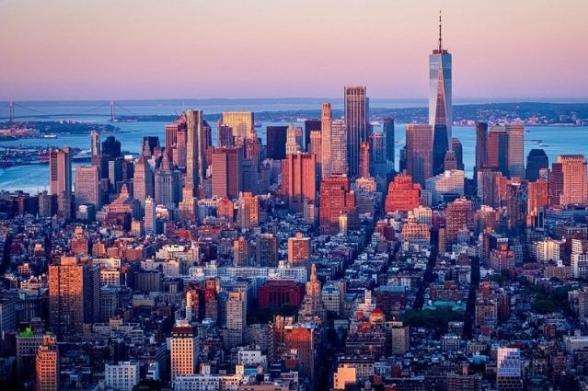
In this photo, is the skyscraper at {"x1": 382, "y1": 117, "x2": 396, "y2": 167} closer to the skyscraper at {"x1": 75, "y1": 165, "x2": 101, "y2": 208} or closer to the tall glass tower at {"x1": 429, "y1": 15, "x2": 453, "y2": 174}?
the tall glass tower at {"x1": 429, "y1": 15, "x2": 453, "y2": 174}

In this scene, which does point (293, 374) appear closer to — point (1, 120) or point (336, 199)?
point (336, 199)

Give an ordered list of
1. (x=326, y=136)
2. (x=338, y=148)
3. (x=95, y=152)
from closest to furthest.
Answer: (x=95, y=152) → (x=338, y=148) → (x=326, y=136)

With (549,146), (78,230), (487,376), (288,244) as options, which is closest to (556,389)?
(487,376)

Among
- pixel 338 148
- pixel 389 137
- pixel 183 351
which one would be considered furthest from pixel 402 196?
pixel 183 351

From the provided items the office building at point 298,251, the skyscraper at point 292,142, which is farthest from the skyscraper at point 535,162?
the office building at point 298,251

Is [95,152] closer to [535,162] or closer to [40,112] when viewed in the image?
[40,112]

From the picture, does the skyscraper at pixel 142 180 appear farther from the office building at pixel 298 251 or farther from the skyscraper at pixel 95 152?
the office building at pixel 298 251

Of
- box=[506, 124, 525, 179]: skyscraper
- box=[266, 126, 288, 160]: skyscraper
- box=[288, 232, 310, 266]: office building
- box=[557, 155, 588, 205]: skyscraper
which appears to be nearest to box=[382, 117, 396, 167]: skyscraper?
box=[266, 126, 288, 160]: skyscraper
